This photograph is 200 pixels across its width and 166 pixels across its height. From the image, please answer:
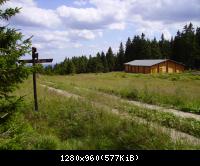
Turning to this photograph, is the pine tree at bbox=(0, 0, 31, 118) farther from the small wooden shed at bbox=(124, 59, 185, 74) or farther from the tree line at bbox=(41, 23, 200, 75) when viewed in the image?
the tree line at bbox=(41, 23, 200, 75)

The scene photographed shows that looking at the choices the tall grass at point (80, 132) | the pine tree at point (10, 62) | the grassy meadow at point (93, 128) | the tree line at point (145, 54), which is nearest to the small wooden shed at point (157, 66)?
the tree line at point (145, 54)

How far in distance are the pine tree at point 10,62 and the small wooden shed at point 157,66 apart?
66465 mm

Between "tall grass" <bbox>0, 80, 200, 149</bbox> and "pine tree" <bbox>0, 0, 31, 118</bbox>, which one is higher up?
"pine tree" <bbox>0, 0, 31, 118</bbox>

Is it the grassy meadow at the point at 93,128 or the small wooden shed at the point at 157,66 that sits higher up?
the small wooden shed at the point at 157,66

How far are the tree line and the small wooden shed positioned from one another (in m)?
3.96

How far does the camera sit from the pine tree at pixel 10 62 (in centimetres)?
764

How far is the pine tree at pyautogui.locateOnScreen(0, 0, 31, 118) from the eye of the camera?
25.1 feet

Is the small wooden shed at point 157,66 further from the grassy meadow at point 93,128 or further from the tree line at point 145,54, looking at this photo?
the grassy meadow at point 93,128

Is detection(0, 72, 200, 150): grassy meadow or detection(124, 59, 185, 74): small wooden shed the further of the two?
detection(124, 59, 185, 74): small wooden shed

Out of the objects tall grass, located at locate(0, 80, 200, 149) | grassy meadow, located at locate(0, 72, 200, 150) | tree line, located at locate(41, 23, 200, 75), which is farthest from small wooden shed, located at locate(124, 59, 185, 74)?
tall grass, located at locate(0, 80, 200, 149)

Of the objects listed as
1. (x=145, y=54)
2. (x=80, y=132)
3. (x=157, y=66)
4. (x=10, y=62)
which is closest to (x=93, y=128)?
(x=80, y=132)

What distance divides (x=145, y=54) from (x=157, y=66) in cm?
2091

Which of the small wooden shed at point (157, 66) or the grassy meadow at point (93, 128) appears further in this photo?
the small wooden shed at point (157, 66)

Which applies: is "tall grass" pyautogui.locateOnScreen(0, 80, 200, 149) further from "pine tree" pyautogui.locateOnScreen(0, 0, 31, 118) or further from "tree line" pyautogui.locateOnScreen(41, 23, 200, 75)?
"tree line" pyautogui.locateOnScreen(41, 23, 200, 75)
